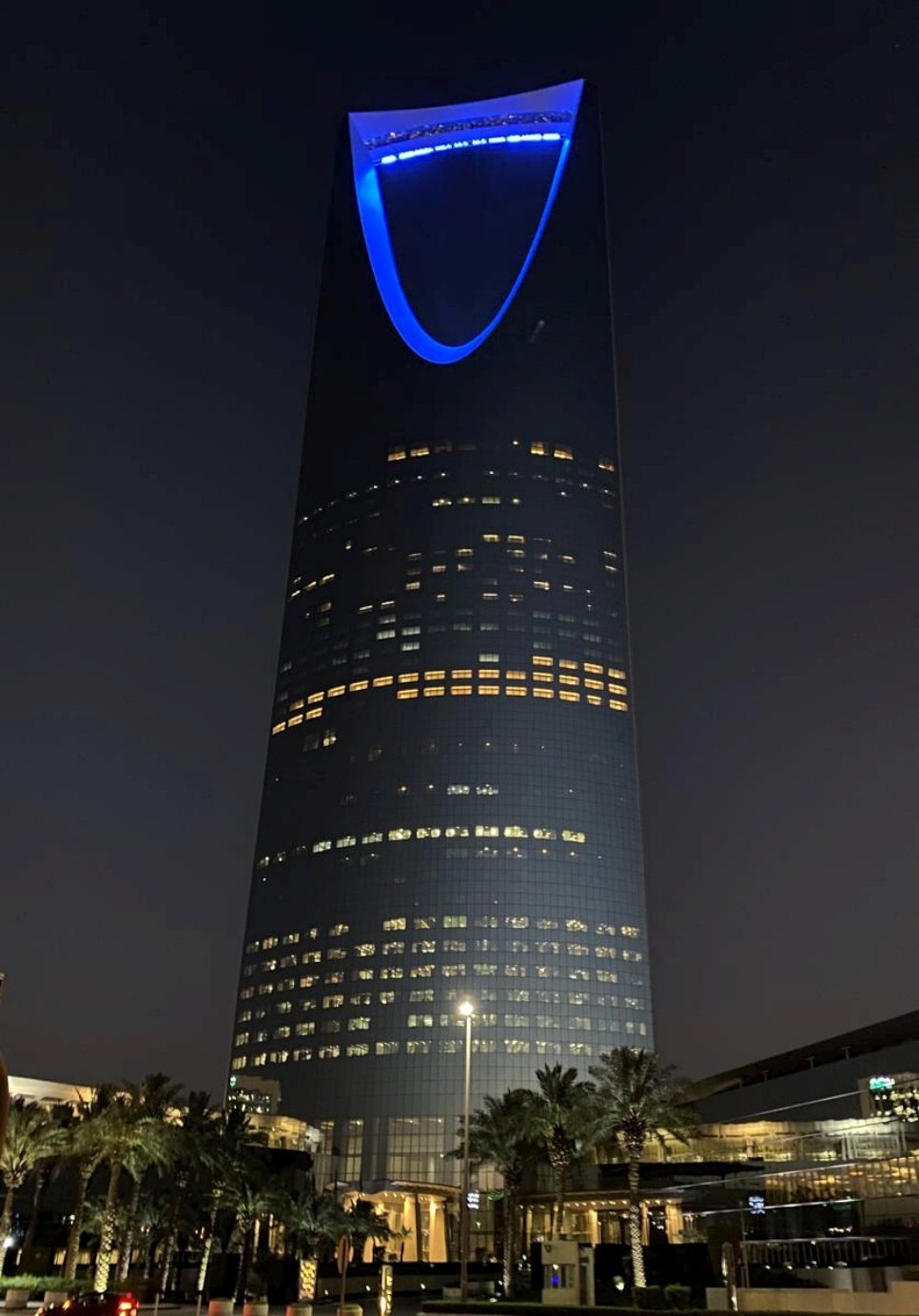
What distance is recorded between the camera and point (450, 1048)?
6319 inches

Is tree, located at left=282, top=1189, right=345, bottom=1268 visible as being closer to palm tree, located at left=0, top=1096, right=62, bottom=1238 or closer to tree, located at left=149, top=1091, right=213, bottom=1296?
tree, located at left=149, top=1091, right=213, bottom=1296

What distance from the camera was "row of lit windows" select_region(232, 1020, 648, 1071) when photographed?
519ft

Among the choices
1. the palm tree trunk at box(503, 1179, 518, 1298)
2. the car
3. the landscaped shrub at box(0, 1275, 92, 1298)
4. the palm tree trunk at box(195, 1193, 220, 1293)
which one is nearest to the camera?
the car

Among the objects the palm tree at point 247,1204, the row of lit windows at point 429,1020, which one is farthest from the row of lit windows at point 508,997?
the palm tree at point 247,1204

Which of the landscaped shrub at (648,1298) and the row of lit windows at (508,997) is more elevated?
the row of lit windows at (508,997)

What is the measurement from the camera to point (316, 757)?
191 metres

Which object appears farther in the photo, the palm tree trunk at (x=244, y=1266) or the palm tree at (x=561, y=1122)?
the palm tree at (x=561, y=1122)

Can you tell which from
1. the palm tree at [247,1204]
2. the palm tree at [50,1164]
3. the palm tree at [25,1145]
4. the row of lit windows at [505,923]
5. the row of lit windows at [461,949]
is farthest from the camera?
the row of lit windows at [505,923]

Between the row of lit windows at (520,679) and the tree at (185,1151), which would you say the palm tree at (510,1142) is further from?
the row of lit windows at (520,679)

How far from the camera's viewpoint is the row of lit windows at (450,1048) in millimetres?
158125

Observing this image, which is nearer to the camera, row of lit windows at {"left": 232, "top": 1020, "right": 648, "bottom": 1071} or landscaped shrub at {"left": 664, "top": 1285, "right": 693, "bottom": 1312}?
landscaped shrub at {"left": 664, "top": 1285, "right": 693, "bottom": 1312}

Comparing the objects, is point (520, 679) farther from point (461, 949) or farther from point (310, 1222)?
point (310, 1222)

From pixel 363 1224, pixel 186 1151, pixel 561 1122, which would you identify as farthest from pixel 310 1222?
pixel 561 1122

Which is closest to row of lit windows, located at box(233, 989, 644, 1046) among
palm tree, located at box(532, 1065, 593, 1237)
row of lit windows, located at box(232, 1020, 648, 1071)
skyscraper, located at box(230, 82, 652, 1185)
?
skyscraper, located at box(230, 82, 652, 1185)
